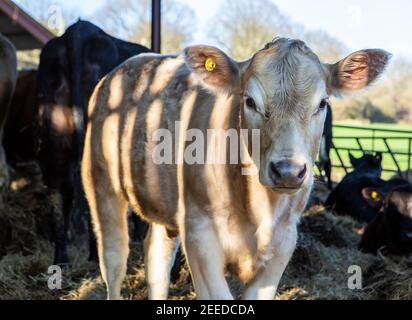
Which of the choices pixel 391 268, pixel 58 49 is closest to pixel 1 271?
pixel 58 49

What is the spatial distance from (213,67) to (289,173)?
2.85 feet

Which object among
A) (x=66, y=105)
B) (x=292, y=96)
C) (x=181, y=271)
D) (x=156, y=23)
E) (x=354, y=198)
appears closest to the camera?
(x=292, y=96)

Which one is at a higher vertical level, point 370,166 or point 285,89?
point 285,89

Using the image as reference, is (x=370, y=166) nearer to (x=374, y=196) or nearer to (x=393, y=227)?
(x=374, y=196)

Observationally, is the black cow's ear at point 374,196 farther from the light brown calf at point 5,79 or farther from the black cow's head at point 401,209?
the light brown calf at point 5,79

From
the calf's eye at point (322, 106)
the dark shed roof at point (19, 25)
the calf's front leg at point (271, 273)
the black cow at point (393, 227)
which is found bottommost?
the black cow at point (393, 227)

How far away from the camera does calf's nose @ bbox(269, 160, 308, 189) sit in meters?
2.84

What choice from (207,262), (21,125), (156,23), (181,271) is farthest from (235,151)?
(21,125)

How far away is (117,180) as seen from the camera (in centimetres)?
461

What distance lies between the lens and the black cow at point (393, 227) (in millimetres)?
6832

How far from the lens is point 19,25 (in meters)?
9.98

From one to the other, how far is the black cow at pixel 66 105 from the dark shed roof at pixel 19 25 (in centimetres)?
298

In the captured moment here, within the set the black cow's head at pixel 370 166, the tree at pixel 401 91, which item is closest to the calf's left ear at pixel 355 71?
the black cow's head at pixel 370 166

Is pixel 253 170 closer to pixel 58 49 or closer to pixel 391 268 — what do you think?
pixel 391 268
